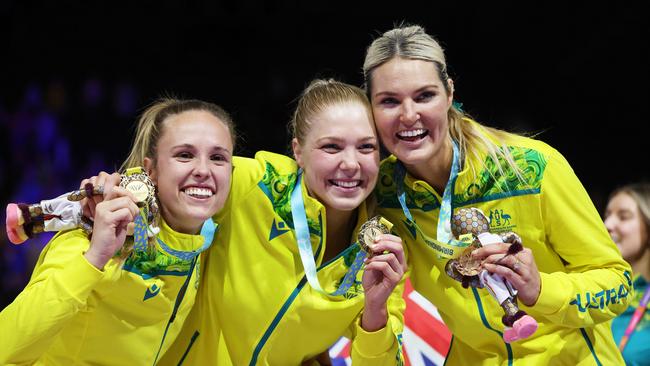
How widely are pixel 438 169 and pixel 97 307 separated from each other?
139 cm

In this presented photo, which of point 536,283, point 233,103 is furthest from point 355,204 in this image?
point 233,103

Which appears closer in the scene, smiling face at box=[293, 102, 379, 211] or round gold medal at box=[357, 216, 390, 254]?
round gold medal at box=[357, 216, 390, 254]

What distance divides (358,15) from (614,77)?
94.8 inches

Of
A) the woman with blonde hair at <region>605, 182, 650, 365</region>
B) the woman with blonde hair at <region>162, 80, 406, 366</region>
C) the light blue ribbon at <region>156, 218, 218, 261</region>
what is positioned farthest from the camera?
the woman with blonde hair at <region>605, 182, 650, 365</region>

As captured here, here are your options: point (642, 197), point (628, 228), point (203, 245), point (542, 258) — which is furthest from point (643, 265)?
point (203, 245)

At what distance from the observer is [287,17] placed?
7676 millimetres

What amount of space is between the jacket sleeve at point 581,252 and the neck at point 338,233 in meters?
0.78

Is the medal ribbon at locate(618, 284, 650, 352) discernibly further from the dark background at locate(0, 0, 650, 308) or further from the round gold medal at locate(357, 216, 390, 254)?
the round gold medal at locate(357, 216, 390, 254)

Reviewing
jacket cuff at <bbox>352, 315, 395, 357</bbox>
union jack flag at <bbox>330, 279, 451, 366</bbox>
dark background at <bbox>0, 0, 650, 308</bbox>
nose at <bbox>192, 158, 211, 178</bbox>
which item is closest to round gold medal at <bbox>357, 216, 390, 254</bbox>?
jacket cuff at <bbox>352, 315, 395, 357</bbox>

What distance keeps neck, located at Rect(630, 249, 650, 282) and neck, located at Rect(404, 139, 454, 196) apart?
2.29m

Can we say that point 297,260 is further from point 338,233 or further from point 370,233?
point 370,233

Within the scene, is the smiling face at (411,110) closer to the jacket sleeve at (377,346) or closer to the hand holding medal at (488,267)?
the hand holding medal at (488,267)

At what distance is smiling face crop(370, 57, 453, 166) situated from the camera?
317 centimetres

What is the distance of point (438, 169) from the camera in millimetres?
3307
